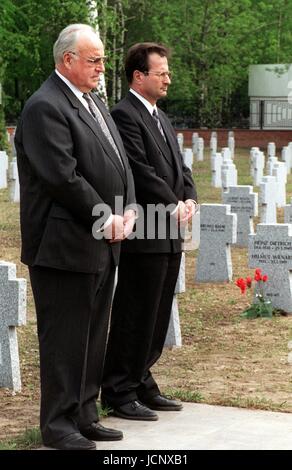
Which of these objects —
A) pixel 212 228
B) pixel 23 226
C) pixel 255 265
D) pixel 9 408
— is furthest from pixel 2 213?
pixel 23 226

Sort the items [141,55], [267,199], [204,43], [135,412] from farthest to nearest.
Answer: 1. [204,43]
2. [267,199]
3. [141,55]
4. [135,412]

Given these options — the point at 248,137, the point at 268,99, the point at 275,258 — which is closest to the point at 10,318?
the point at 275,258

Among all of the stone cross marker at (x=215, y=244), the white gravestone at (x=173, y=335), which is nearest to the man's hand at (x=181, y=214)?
the white gravestone at (x=173, y=335)

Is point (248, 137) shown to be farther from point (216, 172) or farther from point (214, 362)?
point (214, 362)

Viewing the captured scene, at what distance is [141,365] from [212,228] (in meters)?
6.67

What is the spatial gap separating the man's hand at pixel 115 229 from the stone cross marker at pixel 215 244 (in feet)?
23.8

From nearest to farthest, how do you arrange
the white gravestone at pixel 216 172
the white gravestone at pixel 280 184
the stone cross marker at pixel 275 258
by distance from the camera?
the stone cross marker at pixel 275 258 < the white gravestone at pixel 280 184 < the white gravestone at pixel 216 172

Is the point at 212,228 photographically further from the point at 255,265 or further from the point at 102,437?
the point at 102,437

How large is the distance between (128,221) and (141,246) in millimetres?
693

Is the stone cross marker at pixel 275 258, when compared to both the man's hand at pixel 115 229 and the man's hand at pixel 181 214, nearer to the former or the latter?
the man's hand at pixel 181 214

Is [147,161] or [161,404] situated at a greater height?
[147,161]

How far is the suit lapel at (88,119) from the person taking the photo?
6.62 m

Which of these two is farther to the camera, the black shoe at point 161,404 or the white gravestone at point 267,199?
the white gravestone at point 267,199

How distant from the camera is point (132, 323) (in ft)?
24.5
